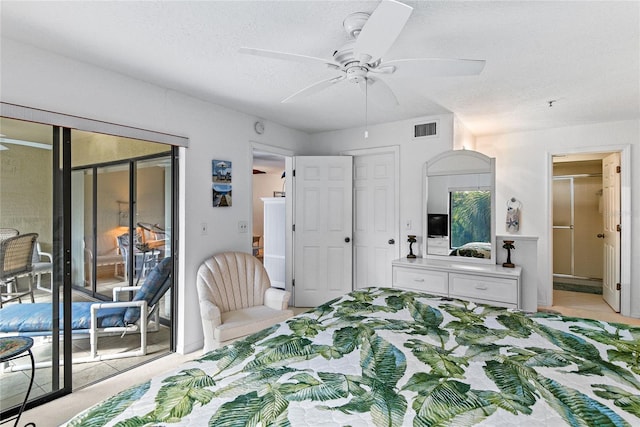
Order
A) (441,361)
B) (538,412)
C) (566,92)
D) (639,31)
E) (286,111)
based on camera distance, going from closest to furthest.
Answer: (538,412), (441,361), (639,31), (566,92), (286,111)

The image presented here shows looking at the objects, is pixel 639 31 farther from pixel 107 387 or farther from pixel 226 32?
pixel 107 387

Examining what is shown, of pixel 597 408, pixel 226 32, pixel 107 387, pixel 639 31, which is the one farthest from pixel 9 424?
pixel 639 31

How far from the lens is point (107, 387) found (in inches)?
102

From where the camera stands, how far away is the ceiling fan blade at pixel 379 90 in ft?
7.13

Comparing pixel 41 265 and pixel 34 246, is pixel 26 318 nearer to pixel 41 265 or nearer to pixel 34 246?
pixel 41 265

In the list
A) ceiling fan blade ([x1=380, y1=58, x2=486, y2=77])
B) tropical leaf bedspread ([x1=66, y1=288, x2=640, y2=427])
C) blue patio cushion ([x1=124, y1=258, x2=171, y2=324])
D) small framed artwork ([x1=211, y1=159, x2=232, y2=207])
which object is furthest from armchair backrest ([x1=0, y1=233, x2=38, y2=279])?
ceiling fan blade ([x1=380, y1=58, x2=486, y2=77])

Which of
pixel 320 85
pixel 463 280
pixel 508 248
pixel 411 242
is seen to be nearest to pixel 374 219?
pixel 411 242

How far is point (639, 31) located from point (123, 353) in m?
4.55

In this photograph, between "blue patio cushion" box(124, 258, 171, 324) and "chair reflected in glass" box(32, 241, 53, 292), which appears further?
"blue patio cushion" box(124, 258, 171, 324)

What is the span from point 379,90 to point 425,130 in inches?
74.5

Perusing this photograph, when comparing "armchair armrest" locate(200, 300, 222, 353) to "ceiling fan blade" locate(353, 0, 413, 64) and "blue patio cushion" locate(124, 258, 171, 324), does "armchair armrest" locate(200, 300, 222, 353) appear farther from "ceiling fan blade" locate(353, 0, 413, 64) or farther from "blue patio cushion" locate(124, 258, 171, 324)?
"ceiling fan blade" locate(353, 0, 413, 64)

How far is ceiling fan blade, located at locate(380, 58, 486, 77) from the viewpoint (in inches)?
70.1

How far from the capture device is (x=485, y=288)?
10.4 ft

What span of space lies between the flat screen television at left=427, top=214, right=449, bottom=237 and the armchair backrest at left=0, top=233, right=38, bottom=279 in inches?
143
